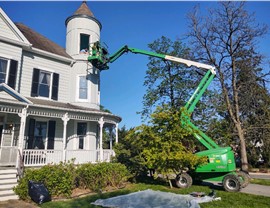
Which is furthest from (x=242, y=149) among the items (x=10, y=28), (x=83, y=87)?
(x=10, y=28)

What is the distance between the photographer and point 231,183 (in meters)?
11.5

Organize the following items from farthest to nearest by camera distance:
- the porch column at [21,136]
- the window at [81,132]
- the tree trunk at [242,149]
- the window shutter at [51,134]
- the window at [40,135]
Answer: the tree trunk at [242,149], the window at [81,132], the window shutter at [51,134], the window at [40,135], the porch column at [21,136]

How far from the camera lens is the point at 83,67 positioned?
17500 mm

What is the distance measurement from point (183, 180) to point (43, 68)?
37.6 ft

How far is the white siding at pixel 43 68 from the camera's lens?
586 inches

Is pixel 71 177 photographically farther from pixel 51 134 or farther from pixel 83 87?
pixel 83 87

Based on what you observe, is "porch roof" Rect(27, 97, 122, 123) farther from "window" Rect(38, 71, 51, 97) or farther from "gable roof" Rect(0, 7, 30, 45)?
"gable roof" Rect(0, 7, 30, 45)

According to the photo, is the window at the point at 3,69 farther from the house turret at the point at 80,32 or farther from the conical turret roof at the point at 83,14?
the conical turret roof at the point at 83,14

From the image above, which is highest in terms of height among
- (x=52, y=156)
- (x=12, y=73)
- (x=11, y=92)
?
(x=12, y=73)

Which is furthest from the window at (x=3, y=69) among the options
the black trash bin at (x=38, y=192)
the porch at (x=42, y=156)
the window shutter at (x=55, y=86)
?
the black trash bin at (x=38, y=192)

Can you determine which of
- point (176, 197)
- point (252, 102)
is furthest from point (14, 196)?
point (252, 102)

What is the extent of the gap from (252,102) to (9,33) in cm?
2170

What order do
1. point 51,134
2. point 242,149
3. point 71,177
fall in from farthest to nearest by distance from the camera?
point 242,149, point 51,134, point 71,177

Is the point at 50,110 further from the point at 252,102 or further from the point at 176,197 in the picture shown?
the point at 252,102
